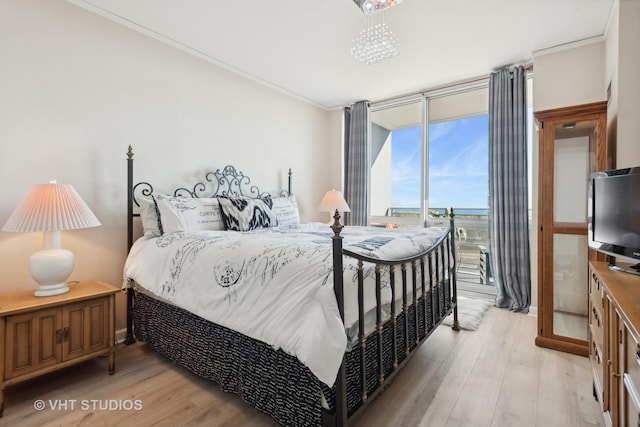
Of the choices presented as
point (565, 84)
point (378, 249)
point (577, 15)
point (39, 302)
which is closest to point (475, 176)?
point (565, 84)

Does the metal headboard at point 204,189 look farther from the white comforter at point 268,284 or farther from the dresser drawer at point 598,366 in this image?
the dresser drawer at point 598,366

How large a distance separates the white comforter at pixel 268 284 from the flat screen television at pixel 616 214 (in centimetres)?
96

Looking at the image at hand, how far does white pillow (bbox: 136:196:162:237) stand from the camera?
7.75 ft

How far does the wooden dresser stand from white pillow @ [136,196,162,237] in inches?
104

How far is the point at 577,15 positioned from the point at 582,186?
134 centimetres

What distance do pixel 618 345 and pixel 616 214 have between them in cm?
85

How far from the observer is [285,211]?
3.39 meters

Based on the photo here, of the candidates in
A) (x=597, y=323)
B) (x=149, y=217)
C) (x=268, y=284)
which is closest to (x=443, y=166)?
(x=597, y=323)

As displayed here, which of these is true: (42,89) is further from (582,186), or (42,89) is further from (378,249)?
(582,186)

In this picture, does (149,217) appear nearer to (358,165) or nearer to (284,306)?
(284,306)

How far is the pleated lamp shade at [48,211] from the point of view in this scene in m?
1.77

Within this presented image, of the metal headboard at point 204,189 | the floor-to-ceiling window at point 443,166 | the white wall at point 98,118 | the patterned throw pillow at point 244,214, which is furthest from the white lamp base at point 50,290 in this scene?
the floor-to-ceiling window at point 443,166

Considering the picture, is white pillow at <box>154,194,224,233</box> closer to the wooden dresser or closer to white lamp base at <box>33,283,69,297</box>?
white lamp base at <box>33,283,69,297</box>

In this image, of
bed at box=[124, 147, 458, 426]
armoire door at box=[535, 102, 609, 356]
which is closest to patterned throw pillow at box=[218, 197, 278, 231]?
bed at box=[124, 147, 458, 426]
